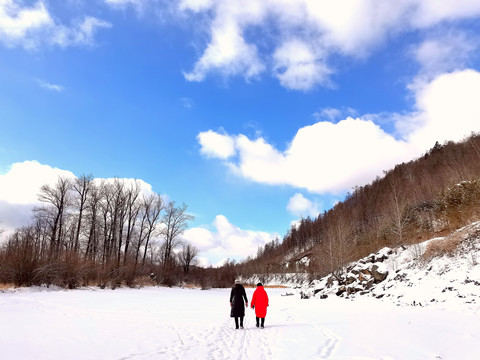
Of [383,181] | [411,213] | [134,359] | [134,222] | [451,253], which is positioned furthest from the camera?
[383,181]

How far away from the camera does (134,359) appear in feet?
19.1

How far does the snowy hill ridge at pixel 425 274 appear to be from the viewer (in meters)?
13.1

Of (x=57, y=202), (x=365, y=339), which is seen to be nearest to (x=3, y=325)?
(x=365, y=339)

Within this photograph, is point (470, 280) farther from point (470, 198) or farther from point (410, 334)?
point (470, 198)

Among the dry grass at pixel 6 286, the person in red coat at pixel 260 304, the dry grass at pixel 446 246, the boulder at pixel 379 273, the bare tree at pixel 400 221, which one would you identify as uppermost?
the bare tree at pixel 400 221

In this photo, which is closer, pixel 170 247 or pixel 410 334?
pixel 410 334

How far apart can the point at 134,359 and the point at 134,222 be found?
46.3 metres

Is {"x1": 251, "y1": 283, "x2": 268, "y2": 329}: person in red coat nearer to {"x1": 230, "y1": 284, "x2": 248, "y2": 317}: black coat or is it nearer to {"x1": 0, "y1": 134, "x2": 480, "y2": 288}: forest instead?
{"x1": 230, "y1": 284, "x2": 248, "y2": 317}: black coat

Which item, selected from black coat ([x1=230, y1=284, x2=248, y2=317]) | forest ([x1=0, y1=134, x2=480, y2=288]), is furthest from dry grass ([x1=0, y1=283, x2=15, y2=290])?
black coat ([x1=230, y1=284, x2=248, y2=317])

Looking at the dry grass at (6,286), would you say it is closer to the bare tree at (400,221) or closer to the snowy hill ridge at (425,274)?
the snowy hill ridge at (425,274)

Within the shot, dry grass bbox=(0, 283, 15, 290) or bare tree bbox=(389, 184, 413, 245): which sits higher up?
bare tree bbox=(389, 184, 413, 245)

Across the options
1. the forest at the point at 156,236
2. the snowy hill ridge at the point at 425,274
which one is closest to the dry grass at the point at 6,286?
the forest at the point at 156,236

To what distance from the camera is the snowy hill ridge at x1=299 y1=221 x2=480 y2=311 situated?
1307 centimetres

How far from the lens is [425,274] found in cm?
1652
